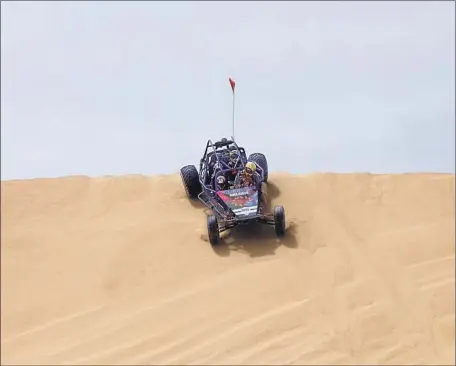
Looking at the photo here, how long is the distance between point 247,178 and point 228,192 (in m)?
0.55

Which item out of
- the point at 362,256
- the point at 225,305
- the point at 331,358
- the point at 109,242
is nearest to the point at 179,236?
the point at 109,242

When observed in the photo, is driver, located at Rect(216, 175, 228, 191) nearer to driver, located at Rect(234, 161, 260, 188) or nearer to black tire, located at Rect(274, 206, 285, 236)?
driver, located at Rect(234, 161, 260, 188)

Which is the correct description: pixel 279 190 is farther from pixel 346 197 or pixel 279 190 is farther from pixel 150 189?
pixel 150 189

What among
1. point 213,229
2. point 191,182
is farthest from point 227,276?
point 191,182

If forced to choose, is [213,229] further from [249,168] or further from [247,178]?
[249,168]

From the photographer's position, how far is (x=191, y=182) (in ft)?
45.3

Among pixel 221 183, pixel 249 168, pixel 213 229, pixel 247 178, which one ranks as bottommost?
pixel 213 229

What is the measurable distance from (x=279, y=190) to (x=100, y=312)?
458 centimetres

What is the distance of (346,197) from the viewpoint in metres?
13.7

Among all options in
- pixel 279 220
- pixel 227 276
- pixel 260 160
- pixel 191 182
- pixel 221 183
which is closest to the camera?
pixel 227 276

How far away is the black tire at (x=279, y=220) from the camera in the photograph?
12.2 meters

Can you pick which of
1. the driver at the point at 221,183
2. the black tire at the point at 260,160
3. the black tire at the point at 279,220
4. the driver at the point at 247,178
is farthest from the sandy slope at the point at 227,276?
the driver at the point at 247,178

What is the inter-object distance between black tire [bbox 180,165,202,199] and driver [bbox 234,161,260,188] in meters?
0.86

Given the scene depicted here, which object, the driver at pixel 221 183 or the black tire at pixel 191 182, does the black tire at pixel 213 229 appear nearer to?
the driver at pixel 221 183
